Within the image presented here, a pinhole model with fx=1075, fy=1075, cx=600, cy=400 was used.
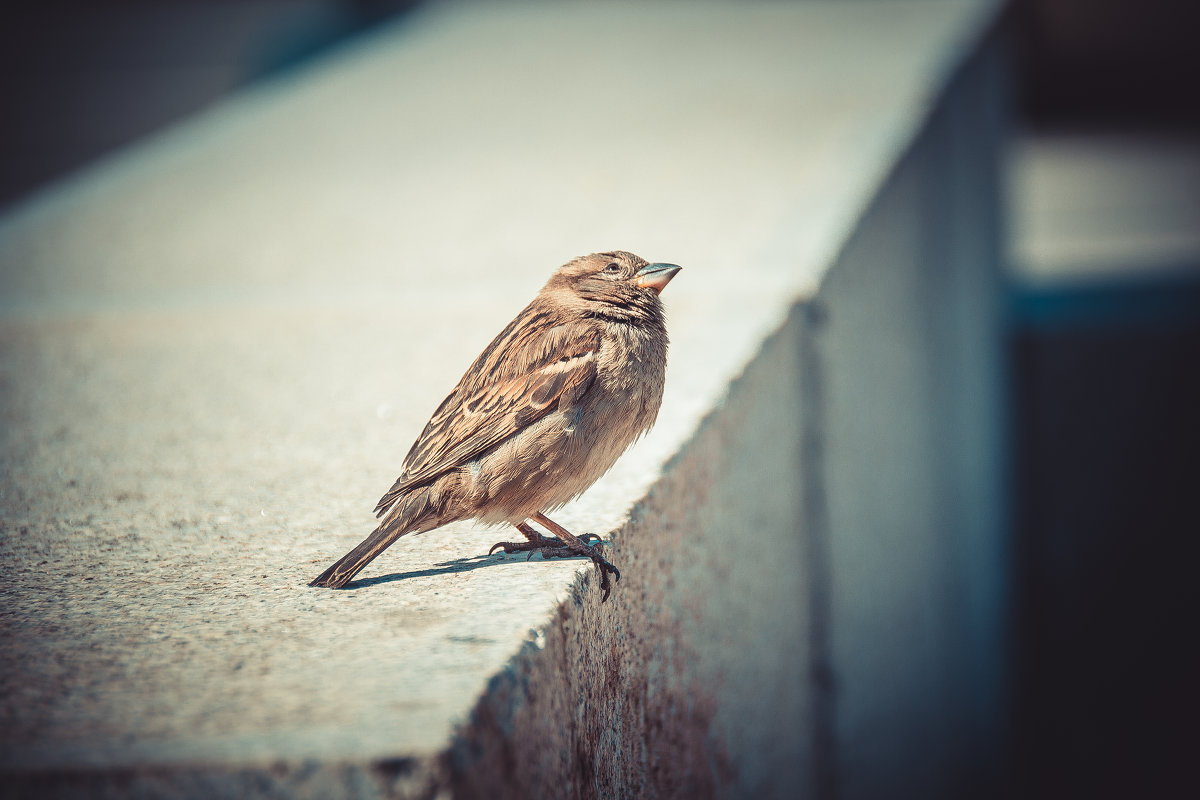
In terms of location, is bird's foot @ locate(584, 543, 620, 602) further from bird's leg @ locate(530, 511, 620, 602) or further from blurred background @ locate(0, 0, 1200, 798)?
blurred background @ locate(0, 0, 1200, 798)

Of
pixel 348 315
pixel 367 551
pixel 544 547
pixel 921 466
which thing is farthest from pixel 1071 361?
pixel 367 551

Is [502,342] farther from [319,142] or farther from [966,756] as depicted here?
[966,756]

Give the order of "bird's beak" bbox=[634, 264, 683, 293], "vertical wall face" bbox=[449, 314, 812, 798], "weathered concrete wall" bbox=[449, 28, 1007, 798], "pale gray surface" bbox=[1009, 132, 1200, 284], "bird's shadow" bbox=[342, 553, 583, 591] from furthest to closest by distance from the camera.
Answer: "pale gray surface" bbox=[1009, 132, 1200, 284]
"bird's beak" bbox=[634, 264, 683, 293]
"bird's shadow" bbox=[342, 553, 583, 591]
"weathered concrete wall" bbox=[449, 28, 1007, 798]
"vertical wall face" bbox=[449, 314, 812, 798]

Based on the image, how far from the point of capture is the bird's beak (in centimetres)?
238

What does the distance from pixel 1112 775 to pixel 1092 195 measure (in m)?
8.03

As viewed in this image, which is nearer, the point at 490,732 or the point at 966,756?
the point at 490,732

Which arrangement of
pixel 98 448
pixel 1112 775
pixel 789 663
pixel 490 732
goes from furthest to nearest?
1. pixel 1112 775
2. pixel 789 663
3. pixel 98 448
4. pixel 490 732

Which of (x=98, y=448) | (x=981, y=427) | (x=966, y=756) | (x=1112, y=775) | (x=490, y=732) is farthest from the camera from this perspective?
(x=1112, y=775)

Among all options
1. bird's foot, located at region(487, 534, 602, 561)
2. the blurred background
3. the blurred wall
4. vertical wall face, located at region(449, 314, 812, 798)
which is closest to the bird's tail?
bird's foot, located at region(487, 534, 602, 561)

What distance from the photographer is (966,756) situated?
6.50 metres

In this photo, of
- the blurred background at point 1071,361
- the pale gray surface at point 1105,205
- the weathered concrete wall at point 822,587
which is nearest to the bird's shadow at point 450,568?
the weathered concrete wall at point 822,587

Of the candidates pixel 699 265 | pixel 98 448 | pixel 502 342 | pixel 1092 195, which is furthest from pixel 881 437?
pixel 1092 195

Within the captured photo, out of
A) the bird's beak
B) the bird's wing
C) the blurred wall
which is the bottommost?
the bird's wing

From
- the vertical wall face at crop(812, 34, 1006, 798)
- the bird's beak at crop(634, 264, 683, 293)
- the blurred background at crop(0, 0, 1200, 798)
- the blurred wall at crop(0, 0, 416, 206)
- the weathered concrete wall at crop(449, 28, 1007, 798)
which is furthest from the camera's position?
the blurred wall at crop(0, 0, 416, 206)
